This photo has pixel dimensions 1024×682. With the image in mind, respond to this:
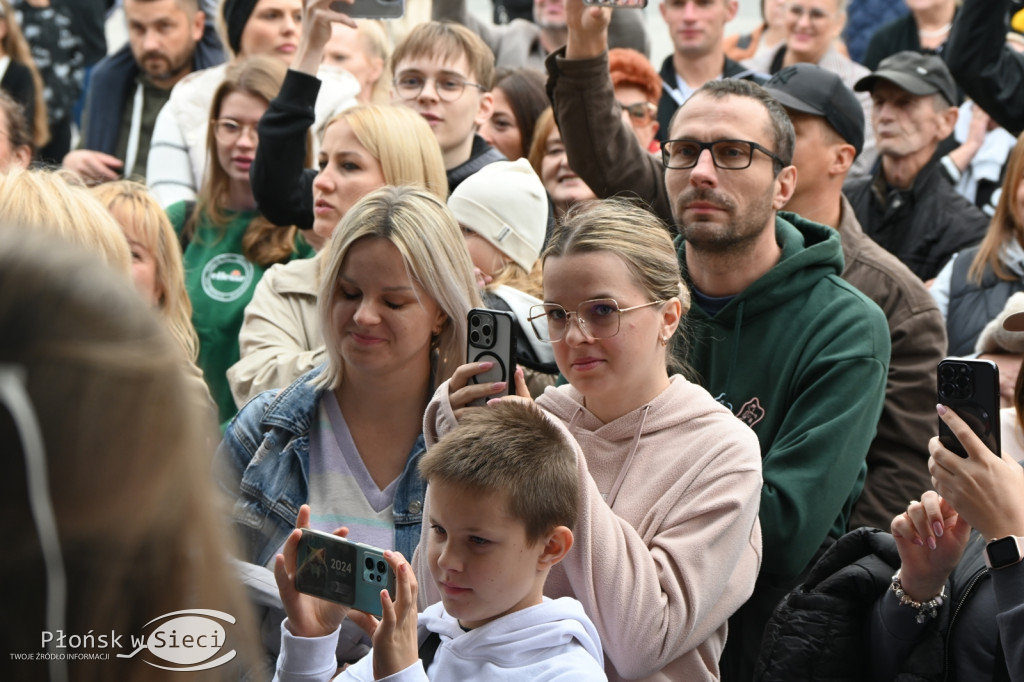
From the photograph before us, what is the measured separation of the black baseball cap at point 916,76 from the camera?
559 centimetres

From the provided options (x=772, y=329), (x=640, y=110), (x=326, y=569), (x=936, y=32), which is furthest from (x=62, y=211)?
(x=936, y=32)

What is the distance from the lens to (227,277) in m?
4.70

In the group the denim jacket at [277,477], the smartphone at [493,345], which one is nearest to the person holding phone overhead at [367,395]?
the denim jacket at [277,477]

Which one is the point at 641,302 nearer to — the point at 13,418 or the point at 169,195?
the point at 13,418

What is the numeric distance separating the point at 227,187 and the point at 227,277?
0.47 m

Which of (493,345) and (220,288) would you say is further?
(220,288)

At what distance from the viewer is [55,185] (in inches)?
124

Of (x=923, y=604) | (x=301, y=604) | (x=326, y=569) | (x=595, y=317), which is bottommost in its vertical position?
(x=923, y=604)

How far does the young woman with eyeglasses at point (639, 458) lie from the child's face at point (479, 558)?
0.21 metres

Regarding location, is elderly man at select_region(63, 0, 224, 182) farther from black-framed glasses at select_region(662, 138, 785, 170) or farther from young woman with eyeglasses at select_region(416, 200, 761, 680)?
young woman with eyeglasses at select_region(416, 200, 761, 680)

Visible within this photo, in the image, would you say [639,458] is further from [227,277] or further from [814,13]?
[814,13]

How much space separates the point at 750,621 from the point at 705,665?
0.47 metres

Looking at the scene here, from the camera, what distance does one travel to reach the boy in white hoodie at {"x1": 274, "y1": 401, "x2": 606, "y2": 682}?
228 cm

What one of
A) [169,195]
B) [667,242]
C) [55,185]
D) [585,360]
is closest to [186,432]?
[585,360]
